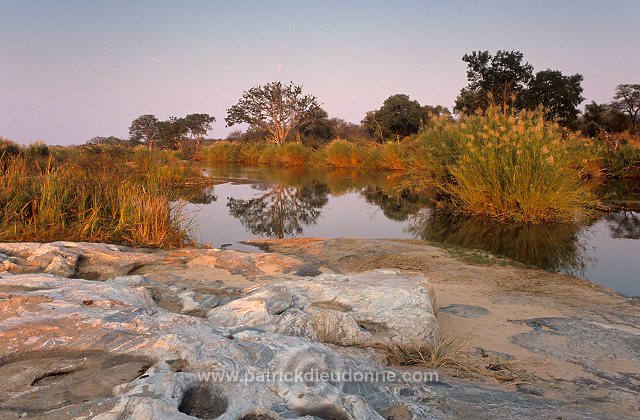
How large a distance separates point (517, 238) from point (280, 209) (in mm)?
5688

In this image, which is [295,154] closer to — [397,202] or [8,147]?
[8,147]

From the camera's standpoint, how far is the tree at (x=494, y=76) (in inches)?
1257

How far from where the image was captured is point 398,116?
37.5 m

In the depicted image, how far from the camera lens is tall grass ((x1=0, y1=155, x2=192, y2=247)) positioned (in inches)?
228

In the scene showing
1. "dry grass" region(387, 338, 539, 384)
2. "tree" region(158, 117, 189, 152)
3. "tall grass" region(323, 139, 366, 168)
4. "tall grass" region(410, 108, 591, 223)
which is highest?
"tree" region(158, 117, 189, 152)

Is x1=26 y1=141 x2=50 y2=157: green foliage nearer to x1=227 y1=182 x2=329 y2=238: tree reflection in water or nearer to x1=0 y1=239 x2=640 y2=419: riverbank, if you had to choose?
x1=227 y1=182 x2=329 y2=238: tree reflection in water

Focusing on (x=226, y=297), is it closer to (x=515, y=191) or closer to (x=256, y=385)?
(x=256, y=385)

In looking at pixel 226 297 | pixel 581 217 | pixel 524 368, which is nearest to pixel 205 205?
pixel 581 217

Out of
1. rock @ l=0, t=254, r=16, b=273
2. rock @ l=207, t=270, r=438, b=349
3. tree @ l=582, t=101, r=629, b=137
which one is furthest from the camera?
tree @ l=582, t=101, r=629, b=137

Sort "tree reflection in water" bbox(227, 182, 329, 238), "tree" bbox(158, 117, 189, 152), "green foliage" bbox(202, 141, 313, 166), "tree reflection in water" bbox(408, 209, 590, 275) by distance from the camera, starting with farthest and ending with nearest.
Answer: "tree" bbox(158, 117, 189, 152) → "green foliage" bbox(202, 141, 313, 166) → "tree reflection in water" bbox(227, 182, 329, 238) → "tree reflection in water" bbox(408, 209, 590, 275)

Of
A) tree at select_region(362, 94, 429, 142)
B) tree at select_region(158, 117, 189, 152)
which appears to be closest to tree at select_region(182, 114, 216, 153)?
tree at select_region(158, 117, 189, 152)

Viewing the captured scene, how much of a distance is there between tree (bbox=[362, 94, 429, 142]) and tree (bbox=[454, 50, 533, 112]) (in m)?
4.63

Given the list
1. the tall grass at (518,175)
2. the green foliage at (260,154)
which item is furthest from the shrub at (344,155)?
the tall grass at (518,175)

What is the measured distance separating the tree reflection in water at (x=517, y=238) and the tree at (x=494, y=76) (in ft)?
79.7
